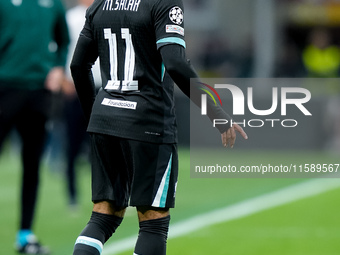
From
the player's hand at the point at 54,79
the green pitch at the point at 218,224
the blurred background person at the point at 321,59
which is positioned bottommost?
the green pitch at the point at 218,224

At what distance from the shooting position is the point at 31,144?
7.34 metres

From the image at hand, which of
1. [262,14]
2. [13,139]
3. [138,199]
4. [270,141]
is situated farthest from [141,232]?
[262,14]

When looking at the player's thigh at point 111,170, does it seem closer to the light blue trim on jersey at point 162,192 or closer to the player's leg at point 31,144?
the light blue trim on jersey at point 162,192

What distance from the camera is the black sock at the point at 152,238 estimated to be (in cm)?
487

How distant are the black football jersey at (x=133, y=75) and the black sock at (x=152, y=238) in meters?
0.48

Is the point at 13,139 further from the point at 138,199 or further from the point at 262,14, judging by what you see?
the point at 138,199

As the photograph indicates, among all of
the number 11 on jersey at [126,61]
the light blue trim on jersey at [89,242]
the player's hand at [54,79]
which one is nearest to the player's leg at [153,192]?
the light blue trim on jersey at [89,242]

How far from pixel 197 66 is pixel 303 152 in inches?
289

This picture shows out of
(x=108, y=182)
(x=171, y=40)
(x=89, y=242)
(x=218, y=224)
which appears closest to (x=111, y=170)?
(x=108, y=182)

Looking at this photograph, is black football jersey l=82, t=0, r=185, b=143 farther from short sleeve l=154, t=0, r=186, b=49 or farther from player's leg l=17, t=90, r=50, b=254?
player's leg l=17, t=90, r=50, b=254

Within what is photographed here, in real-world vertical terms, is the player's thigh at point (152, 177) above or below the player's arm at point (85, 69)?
below

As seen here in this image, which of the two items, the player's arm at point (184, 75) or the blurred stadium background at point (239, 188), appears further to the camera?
the blurred stadium background at point (239, 188)

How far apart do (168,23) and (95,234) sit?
1290 mm

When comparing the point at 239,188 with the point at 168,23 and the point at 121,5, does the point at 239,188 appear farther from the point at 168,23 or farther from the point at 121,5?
the point at 168,23
